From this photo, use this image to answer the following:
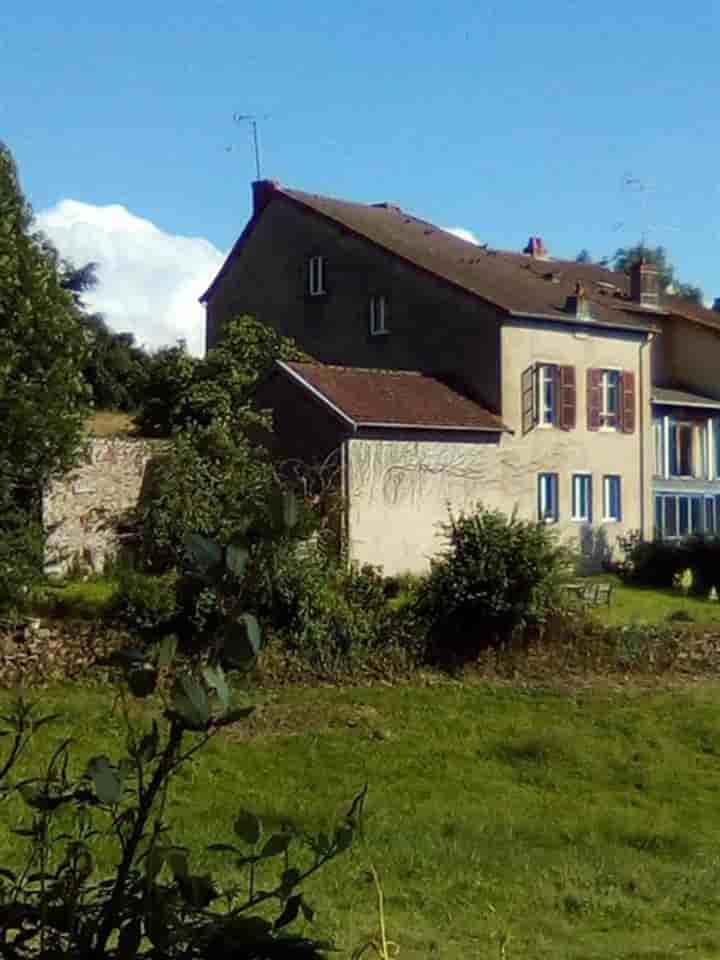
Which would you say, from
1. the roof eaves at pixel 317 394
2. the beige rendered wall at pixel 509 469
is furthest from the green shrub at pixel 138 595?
the roof eaves at pixel 317 394

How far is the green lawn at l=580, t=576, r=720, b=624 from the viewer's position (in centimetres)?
2794

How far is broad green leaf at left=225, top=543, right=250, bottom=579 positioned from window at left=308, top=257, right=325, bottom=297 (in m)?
40.8

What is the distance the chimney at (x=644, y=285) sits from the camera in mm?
47656

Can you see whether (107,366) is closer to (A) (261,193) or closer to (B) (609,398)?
(A) (261,193)

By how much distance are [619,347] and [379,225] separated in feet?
25.5

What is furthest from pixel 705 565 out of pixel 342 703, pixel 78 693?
pixel 78 693

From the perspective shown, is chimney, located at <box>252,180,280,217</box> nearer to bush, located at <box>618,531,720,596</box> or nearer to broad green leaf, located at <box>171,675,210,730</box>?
bush, located at <box>618,531,720,596</box>

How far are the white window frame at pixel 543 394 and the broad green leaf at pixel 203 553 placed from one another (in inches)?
1469

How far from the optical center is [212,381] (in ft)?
122

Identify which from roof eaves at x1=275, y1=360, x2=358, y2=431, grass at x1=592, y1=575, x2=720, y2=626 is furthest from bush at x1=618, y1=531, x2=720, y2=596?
roof eaves at x1=275, y1=360, x2=358, y2=431

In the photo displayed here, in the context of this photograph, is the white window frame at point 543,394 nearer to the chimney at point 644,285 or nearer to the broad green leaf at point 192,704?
the chimney at point 644,285

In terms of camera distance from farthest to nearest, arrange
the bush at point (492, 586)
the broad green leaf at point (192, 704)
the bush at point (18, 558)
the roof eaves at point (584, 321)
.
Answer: the roof eaves at point (584, 321)
the bush at point (492, 586)
the bush at point (18, 558)
the broad green leaf at point (192, 704)

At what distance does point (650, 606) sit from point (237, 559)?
30.0m

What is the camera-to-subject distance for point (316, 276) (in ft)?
142
